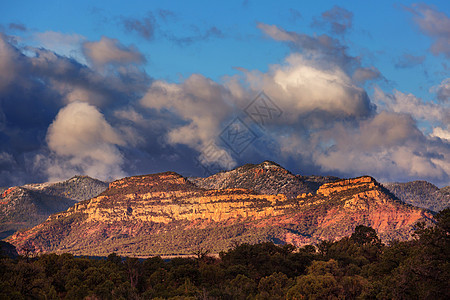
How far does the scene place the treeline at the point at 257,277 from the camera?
88750 mm

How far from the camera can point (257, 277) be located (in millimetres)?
167125

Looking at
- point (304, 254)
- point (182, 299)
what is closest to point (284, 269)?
point (304, 254)

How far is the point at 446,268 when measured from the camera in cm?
8406

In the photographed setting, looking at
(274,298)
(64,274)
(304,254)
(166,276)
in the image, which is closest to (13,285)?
(64,274)

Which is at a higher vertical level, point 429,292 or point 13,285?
point 13,285

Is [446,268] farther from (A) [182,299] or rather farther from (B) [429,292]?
(A) [182,299]

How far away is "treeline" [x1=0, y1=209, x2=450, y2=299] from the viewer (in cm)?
8875

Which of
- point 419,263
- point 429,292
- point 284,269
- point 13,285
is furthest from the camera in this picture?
point 284,269

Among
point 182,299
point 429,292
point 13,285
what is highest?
point 13,285

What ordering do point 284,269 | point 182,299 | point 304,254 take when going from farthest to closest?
point 304,254 → point 284,269 → point 182,299

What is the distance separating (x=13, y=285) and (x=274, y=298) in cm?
5580

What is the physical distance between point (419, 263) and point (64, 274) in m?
94.5

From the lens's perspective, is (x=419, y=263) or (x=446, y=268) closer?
(x=446, y=268)

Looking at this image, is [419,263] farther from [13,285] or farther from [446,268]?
[13,285]
